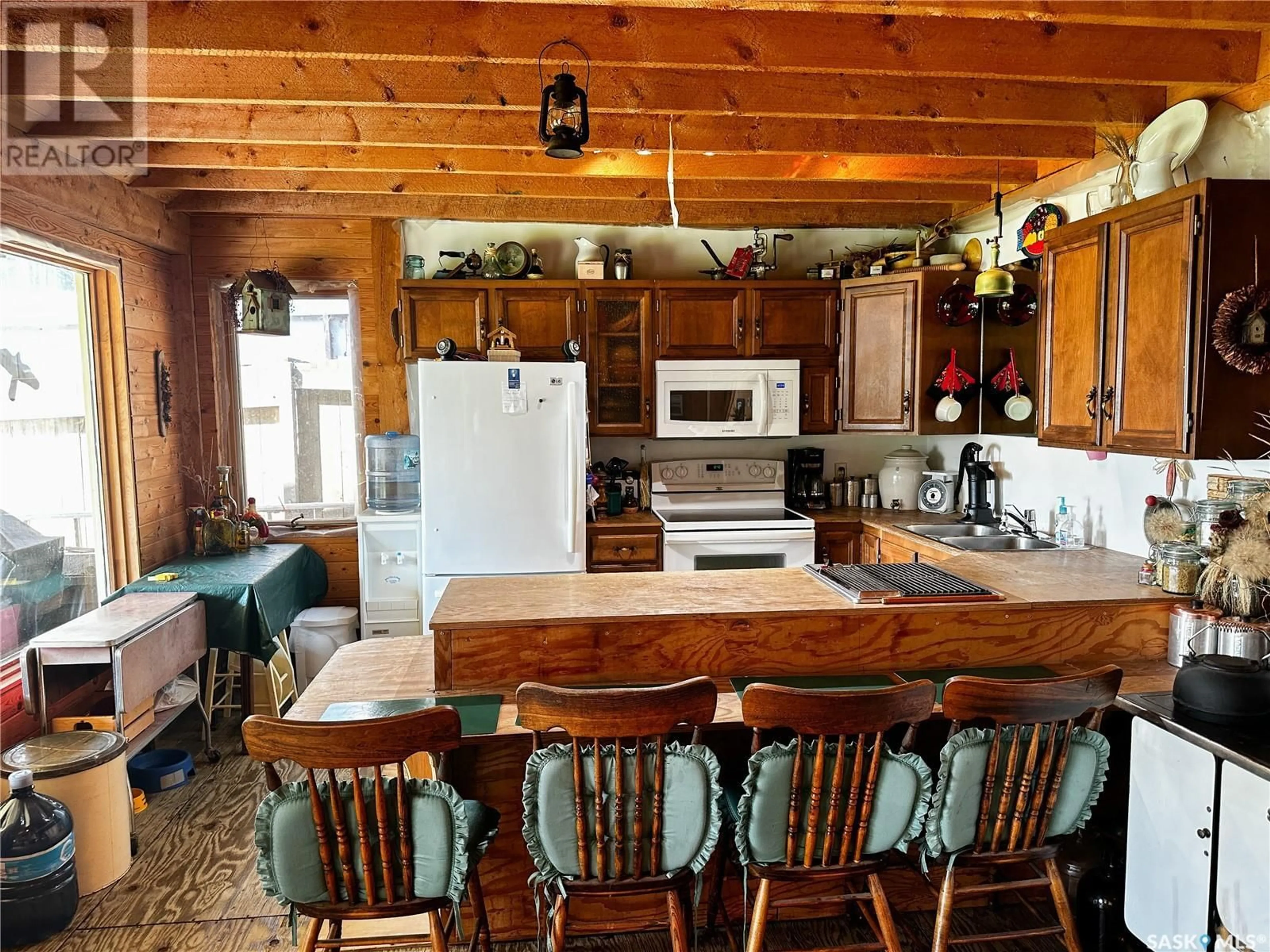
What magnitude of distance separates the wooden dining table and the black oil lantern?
4.67ft

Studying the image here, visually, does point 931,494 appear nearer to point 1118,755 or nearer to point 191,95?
point 1118,755

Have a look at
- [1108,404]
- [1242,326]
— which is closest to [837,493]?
[1108,404]

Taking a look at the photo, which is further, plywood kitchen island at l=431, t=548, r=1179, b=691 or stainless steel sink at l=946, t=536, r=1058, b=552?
stainless steel sink at l=946, t=536, r=1058, b=552

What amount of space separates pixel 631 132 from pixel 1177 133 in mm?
1887

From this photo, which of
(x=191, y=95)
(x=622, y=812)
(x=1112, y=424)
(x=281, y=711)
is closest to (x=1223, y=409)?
(x=1112, y=424)

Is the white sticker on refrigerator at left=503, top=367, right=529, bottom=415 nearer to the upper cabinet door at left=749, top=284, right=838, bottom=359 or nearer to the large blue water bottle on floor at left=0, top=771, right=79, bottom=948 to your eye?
the upper cabinet door at left=749, top=284, right=838, bottom=359

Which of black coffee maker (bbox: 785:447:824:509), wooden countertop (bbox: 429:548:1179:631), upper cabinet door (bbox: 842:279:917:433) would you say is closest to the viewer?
wooden countertop (bbox: 429:548:1179:631)

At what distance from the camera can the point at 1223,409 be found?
2.30 metres

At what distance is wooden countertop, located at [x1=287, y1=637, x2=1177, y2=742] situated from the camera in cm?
198

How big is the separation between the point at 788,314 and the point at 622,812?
3256 millimetres

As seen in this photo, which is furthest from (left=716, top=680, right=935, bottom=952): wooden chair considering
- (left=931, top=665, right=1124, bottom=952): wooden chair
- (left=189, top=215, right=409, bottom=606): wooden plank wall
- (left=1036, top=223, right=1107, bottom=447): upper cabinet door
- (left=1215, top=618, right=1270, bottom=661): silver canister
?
(left=189, top=215, right=409, bottom=606): wooden plank wall

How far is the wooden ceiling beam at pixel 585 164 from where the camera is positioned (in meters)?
3.38

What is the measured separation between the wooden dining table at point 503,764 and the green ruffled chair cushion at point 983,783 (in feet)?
1.25

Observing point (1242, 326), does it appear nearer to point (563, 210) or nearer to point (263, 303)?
point (563, 210)
